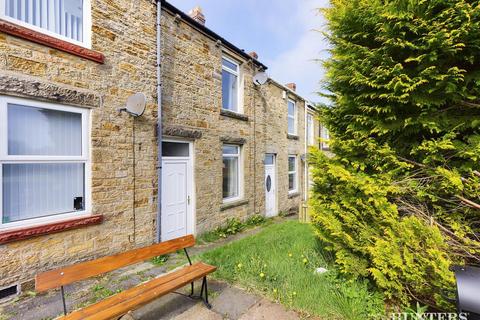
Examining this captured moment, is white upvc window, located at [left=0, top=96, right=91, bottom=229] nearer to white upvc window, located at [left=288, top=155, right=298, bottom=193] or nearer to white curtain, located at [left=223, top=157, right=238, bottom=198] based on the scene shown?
white curtain, located at [left=223, top=157, right=238, bottom=198]

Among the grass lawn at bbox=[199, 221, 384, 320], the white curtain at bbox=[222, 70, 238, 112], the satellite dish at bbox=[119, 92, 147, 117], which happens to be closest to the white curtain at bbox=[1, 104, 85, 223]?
the satellite dish at bbox=[119, 92, 147, 117]

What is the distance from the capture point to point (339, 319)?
302cm

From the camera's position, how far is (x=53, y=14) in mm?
4348

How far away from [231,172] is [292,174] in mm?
4969

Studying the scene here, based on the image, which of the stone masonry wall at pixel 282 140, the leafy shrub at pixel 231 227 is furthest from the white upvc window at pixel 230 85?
the leafy shrub at pixel 231 227

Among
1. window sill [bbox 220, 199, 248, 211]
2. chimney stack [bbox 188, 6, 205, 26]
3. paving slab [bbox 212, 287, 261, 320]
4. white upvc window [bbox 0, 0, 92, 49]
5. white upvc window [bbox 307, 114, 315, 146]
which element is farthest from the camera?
white upvc window [bbox 307, 114, 315, 146]

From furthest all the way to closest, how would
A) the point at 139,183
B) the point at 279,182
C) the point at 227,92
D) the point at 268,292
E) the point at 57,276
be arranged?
the point at 279,182 < the point at 227,92 < the point at 139,183 < the point at 268,292 < the point at 57,276

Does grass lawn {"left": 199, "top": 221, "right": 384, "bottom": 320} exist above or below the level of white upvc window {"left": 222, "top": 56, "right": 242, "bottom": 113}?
below

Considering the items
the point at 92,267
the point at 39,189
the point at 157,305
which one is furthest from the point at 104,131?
the point at 157,305

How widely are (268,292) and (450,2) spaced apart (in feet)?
13.3

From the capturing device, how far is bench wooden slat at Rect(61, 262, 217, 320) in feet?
8.13

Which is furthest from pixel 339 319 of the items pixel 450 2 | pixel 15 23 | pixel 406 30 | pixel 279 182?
pixel 279 182

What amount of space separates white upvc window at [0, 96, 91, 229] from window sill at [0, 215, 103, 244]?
154 millimetres

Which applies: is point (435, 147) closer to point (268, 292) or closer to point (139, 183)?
point (268, 292)
